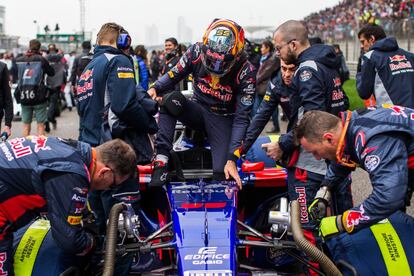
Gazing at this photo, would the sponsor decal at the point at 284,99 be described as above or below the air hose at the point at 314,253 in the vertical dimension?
above

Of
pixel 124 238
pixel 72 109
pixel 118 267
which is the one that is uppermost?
pixel 124 238

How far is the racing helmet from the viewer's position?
5012 millimetres

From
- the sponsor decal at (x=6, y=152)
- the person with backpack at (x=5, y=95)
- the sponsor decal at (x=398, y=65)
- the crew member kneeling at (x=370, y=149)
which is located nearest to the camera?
the crew member kneeling at (x=370, y=149)

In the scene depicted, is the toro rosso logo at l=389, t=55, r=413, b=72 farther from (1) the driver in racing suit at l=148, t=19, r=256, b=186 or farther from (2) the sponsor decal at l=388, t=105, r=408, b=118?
(2) the sponsor decal at l=388, t=105, r=408, b=118

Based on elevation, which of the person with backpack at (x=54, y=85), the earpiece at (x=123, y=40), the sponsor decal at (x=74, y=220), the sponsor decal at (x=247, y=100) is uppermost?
the earpiece at (x=123, y=40)

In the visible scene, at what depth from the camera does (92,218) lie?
4.36 meters

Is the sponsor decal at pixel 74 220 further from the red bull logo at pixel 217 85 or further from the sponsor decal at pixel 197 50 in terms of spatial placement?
the sponsor decal at pixel 197 50

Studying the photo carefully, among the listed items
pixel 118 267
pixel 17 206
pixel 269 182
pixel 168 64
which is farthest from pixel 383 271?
pixel 168 64

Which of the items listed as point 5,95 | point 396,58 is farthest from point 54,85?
point 396,58

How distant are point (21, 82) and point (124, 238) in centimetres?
731

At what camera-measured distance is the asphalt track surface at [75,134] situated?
7682 mm

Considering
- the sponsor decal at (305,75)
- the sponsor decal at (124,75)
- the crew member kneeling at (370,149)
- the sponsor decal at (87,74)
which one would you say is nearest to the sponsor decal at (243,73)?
the sponsor decal at (305,75)

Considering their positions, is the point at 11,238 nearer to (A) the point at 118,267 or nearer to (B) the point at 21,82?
(A) the point at 118,267

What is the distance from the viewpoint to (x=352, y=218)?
12.1 feet
